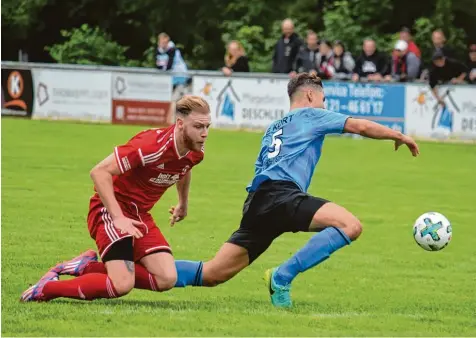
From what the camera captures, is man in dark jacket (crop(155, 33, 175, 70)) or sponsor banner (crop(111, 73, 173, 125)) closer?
sponsor banner (crop(111, 73, 173, 125))

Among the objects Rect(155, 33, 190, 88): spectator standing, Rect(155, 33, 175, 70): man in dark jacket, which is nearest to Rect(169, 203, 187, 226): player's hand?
Rect(155, 33, 190, 88): spectator standing

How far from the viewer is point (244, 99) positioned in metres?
24.1

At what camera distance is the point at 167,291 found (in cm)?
887

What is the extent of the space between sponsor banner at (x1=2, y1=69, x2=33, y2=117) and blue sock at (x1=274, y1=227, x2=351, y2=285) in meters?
18.7

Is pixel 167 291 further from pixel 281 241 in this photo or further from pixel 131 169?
pixel 281 241

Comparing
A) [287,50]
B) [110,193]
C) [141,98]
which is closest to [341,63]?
[287,50]

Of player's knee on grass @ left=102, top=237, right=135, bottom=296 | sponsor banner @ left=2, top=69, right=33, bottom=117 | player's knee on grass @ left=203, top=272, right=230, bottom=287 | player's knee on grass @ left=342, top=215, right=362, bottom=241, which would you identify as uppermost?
player's knee on grass @ left=342, top=215, right=362, bottom=241

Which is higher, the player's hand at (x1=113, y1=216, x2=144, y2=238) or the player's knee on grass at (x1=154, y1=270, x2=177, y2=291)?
the player's hand at (x1=113, y1=216, x2=144, y2=238)

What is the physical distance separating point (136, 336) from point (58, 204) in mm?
→ 7352

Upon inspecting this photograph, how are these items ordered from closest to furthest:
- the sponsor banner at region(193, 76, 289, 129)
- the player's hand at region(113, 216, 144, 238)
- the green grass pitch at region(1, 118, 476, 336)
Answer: the green grass pitch at region(1, 118, 476, 336) < the player's hand at region(113, 216, 144, 238) < the sponsor banner at region(193, 76, 289, 129)

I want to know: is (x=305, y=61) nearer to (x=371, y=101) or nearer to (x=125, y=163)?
(x=371, y=101)

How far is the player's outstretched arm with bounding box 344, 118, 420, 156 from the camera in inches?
299

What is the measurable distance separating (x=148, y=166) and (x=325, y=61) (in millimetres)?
17629

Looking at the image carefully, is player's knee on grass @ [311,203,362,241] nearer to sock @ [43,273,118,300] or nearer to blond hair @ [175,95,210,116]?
blond hair @ [175,95,210,116]
